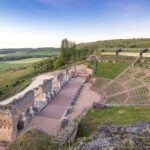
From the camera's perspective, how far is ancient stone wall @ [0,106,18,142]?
11.0 meters

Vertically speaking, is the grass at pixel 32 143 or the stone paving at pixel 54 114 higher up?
the grass at pixel 32 143

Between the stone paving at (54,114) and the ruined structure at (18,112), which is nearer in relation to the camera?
the ruined structure at (18,112)

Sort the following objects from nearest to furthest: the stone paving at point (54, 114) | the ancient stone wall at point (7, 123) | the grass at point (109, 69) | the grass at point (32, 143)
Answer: the grass at point (32, 143), the ancient stone wall at point (7, 123), the stone paving at point (54, 114), the grass at point (109, 69)

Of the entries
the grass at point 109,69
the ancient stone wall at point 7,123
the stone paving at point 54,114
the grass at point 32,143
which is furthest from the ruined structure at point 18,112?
the grass at point 109,69

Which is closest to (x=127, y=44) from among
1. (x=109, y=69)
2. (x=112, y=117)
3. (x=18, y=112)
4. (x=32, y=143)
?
(x=109, y=69)

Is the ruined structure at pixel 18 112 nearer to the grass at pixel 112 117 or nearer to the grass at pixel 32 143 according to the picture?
the grass at pixel 32 143

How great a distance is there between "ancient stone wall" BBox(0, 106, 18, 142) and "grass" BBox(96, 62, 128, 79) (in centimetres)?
2028

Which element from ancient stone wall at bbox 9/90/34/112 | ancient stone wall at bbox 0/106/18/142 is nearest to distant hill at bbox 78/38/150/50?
ancient stone wall at bbox 9/90/34/112

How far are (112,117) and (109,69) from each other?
18.6 meters

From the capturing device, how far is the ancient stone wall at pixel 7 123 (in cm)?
1103

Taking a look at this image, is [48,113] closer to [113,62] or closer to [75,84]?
[75,84]

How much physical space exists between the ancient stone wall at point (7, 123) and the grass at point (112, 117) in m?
5.36

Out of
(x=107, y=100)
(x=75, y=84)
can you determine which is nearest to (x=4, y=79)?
(x=75, y=84)

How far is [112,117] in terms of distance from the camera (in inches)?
520
